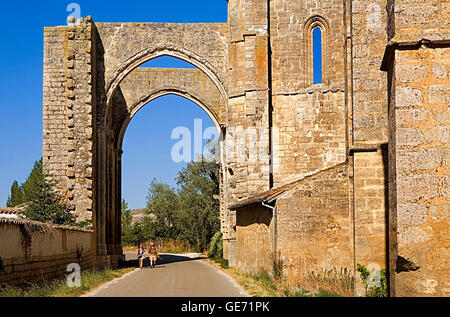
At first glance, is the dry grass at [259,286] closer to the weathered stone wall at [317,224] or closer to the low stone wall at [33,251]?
the weathered stone wall at [317,224]

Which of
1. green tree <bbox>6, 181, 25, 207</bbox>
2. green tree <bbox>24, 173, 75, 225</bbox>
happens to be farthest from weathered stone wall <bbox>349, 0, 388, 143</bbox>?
green tree <bbox>6, 181, 25, 207</bbox>

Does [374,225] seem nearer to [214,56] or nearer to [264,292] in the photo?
[264,292]

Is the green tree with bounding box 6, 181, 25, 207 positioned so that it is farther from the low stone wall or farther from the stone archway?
the low stone wall

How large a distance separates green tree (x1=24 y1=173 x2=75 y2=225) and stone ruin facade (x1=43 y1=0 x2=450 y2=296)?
2.33 feet

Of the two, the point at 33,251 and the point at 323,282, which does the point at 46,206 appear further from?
the point at 323,282

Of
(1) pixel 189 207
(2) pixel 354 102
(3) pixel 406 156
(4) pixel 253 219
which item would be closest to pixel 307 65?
(4) pixel 253 219

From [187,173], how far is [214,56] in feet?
65.7

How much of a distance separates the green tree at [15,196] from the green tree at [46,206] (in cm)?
2459

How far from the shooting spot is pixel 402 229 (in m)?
7.46

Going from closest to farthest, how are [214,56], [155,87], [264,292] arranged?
[264,292]
[214,56]
[155,87]

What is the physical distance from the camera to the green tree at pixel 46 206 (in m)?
19.7

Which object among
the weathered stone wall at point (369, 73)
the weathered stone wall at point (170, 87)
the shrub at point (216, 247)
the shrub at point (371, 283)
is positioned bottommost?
the shrub at point (216, 247)

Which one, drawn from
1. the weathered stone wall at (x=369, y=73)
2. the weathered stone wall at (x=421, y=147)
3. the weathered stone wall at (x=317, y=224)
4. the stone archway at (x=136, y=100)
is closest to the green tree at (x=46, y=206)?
the stone archway at (x=136, y=100)

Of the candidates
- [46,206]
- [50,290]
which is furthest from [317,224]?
[46,206]
